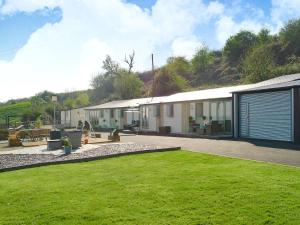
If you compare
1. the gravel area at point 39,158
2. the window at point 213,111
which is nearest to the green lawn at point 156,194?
the gravel area at point 39,158

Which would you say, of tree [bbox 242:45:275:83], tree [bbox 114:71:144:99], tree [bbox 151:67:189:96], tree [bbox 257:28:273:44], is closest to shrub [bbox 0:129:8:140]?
tree [bbox 242:45:275:83]

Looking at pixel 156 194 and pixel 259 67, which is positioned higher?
pixel 259 67

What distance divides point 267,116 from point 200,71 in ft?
233

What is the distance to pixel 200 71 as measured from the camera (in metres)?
89.4

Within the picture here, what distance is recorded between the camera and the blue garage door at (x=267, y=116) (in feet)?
58.6

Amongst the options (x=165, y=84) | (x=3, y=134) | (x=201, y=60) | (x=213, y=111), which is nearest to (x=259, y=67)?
(x=165, y=84)

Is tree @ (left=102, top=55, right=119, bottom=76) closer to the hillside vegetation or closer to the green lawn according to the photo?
the hillside vegetation

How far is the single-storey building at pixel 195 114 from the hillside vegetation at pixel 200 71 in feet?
72.5

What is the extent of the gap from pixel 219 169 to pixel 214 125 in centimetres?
1484

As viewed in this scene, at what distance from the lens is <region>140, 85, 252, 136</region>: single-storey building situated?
2470cm

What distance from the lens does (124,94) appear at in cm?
6800

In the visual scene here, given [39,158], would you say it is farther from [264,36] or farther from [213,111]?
[264,36]

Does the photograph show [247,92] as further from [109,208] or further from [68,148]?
[109,208]

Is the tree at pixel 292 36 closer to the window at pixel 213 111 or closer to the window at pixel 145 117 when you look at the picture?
the window at pixel 145 117
